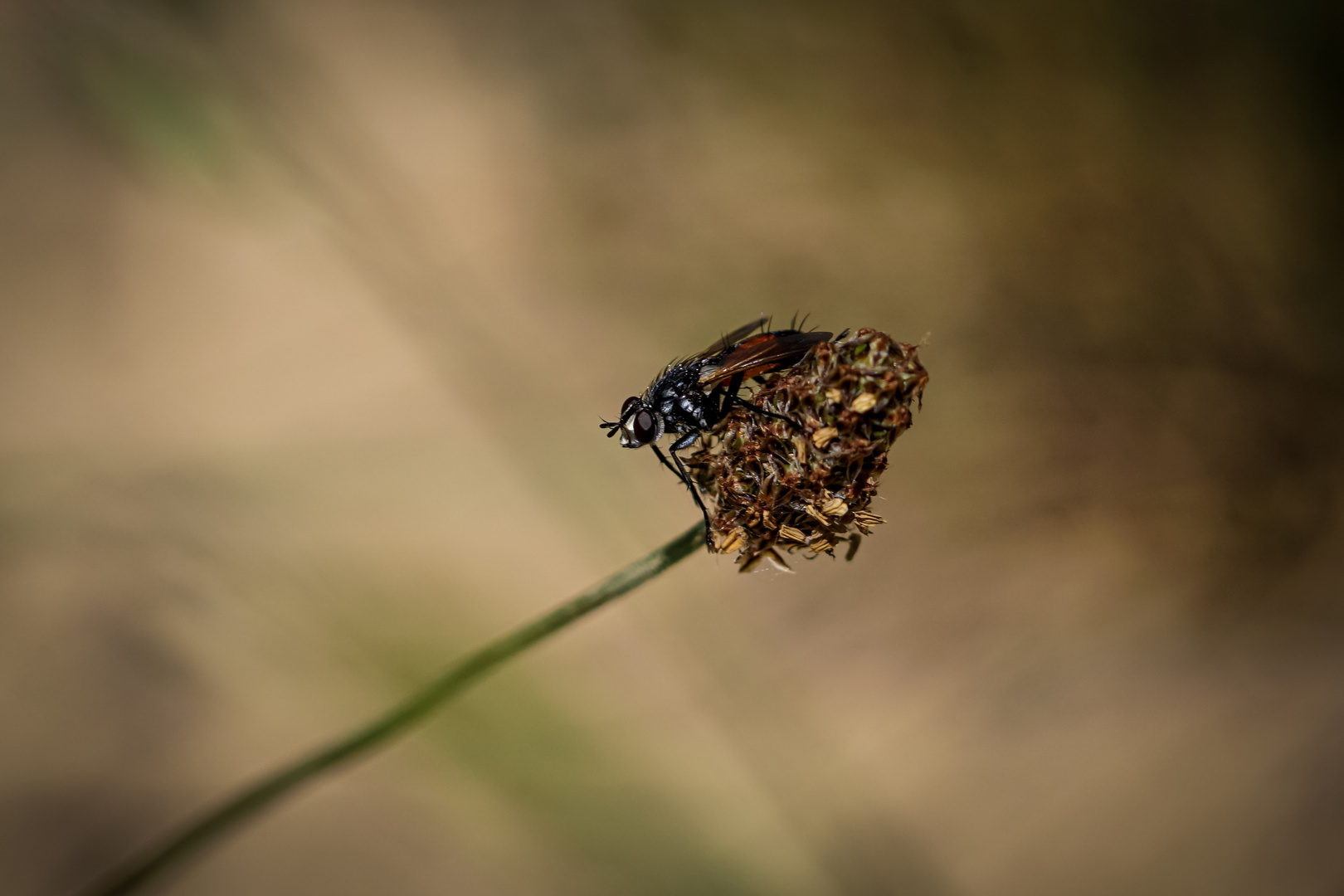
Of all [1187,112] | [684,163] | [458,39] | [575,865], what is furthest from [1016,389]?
[458,39]

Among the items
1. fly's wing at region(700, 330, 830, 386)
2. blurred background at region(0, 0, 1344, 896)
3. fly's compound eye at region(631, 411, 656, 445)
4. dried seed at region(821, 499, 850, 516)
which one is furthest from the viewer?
blurred background at region(0, 0, 1344, 896)

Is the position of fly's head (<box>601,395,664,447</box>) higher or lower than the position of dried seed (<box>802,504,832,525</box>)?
higher

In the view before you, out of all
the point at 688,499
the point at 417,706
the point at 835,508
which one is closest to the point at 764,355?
A: the point at 835,508

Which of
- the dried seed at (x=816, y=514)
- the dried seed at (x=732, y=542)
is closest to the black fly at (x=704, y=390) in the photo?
the dried seed at (x=732, y=542)

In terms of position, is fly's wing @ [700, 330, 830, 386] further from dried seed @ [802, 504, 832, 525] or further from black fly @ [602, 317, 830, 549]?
dried seed @ [802, 504, 832, 525]

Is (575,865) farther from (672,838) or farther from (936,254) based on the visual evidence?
(936,254)

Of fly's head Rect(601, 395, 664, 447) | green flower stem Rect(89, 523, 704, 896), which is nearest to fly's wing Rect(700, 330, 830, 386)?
fly's head Rect(601, 395, 664, 447)

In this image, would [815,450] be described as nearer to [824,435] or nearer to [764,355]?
[824,435]
